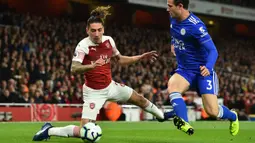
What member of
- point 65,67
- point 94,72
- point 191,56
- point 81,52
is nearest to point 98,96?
point 94,72

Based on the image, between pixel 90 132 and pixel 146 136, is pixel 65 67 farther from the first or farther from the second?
pixel 90 132

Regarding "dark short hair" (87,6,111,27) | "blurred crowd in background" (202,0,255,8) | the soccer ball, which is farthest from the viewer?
"blurred crowd in background" (202,0,255,8)

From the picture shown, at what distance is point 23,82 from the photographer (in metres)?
19.7

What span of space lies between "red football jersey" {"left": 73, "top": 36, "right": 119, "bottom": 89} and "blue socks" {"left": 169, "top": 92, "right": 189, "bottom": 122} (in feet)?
3.34

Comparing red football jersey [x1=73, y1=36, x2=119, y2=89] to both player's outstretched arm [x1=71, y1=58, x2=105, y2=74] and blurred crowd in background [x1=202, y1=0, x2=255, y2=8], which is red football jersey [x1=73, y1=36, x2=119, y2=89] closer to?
player's outstretched arm [x1=71, y1=58, x2=105, y2=74]

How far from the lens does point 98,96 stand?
29.8 feet

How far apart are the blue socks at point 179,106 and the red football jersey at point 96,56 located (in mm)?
1019

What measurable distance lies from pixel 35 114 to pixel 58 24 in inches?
364

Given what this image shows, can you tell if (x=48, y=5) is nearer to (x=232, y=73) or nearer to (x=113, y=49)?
(x=232, y=73)

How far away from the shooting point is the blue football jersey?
919 cm

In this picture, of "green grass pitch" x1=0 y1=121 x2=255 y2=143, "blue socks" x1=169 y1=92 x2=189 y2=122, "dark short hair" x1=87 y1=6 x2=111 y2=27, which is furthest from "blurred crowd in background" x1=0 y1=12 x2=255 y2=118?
"blue socks" x1=169 y1=92 x2=189 y2=122

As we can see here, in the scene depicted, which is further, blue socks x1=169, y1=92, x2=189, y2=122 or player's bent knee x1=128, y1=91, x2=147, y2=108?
player's bent knee x1=128, y1=91, x2=147, y2=108

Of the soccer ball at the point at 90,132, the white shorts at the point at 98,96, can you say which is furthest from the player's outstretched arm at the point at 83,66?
the soccer ball at the point at 90,132

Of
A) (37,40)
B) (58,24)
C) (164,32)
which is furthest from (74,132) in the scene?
(164,32)
